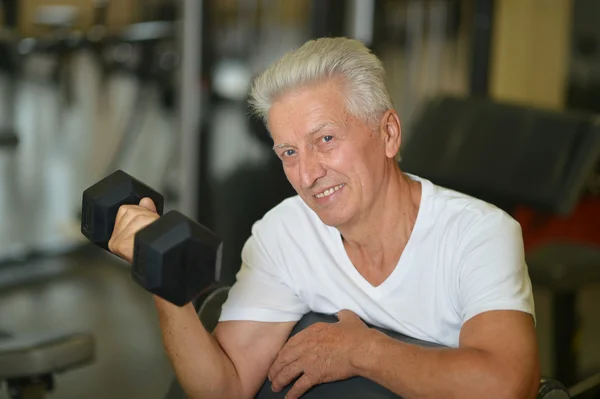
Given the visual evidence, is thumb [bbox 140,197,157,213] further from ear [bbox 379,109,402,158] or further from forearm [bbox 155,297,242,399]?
ear [bbox 379,109,402,158]

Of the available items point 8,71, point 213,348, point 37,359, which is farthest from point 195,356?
point 8,71

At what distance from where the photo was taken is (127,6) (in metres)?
4.18

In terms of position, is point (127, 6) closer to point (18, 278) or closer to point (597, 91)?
point (18, 278)

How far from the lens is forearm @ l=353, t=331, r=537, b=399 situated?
144 centimetres

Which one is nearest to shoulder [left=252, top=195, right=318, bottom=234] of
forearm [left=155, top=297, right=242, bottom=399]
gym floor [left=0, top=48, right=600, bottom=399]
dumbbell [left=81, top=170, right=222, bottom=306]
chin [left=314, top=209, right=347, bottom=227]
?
chin [left=314, top=209, right=347, bottom=227]

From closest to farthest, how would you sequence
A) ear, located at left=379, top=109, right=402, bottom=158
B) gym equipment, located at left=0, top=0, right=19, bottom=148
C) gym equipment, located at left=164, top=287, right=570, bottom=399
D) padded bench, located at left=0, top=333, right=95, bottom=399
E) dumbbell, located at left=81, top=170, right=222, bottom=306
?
dumbbell, located at left=81, top=170, right=222, bottom=306, gym equipment, located at left=164, top=287, right=570, bottom=399, ear, located at left=379, top=109, right=402, bottom=158, padded bench, located at left=0, top=333, right=95, bottom=399, gym equipment, located at left=0, top=0, right=19, bottom=148

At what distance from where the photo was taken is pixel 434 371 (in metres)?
1.47

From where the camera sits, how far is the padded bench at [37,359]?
1965mm

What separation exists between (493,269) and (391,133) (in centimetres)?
31

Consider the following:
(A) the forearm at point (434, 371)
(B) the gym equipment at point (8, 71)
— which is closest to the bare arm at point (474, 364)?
(A) the forearm at point (434, 371)

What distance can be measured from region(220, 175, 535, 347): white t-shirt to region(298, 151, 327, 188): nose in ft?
0.58

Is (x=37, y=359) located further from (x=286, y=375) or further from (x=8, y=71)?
(x=8, y=71)

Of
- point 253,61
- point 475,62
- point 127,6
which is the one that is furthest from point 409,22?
point 127,6

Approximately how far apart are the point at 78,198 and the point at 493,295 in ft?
10.5
